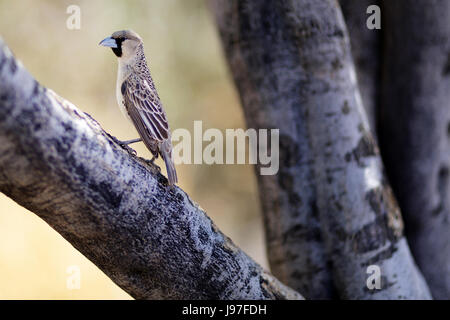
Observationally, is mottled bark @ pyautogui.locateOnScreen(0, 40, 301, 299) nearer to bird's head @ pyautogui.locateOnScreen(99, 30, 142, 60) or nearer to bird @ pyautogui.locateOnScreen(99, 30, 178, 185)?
bird @ pyautogui.locateOnScreen(99, 30, 178, 185)

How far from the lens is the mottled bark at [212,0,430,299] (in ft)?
6.80

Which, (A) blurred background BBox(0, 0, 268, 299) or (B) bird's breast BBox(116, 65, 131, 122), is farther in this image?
(A) blurred background BBox(0, 0, 268, 299)

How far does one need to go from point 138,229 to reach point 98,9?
2976mm

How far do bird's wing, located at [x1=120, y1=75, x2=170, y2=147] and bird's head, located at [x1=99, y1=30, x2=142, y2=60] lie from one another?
0.30 ft

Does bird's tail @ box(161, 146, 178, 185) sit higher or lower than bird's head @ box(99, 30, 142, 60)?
lower

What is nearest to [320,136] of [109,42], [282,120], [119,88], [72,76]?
[282,120]

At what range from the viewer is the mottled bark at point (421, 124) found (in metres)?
2.57

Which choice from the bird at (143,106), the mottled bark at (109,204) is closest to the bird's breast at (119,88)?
the bird at (143,106)

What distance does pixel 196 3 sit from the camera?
5434mm

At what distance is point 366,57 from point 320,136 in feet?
3.01

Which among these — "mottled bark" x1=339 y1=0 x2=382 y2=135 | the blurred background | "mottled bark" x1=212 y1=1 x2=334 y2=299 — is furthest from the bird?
the blurred background

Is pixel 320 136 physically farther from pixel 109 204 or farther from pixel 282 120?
pixel 109 204

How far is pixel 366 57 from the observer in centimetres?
282
